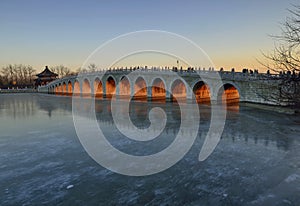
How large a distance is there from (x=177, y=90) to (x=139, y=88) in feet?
29.0

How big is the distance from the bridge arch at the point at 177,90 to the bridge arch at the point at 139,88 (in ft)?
20.2

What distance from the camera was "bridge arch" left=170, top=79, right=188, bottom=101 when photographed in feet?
108

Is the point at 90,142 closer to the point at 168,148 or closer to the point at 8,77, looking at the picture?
the point at 168,148

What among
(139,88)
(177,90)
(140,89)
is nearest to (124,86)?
(140,89)

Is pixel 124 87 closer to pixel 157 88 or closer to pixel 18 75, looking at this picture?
pixel 157 88

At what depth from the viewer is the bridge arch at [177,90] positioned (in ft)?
108

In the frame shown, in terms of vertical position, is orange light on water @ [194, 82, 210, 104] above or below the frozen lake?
above

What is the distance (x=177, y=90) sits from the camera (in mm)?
35281

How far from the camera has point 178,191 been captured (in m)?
5.71

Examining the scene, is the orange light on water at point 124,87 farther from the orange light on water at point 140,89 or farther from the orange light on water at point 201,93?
the orange light on water at point 201,93

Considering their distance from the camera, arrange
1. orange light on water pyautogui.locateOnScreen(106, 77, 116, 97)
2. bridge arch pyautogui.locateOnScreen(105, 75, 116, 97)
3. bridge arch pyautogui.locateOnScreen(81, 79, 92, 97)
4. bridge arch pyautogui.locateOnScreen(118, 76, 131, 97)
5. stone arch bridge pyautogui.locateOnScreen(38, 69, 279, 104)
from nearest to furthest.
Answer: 1. stone arch bridge pyautogui.locateOnScreen(38, 69, 279, 104)
2. bridge arch pyautogui.locateOnScreen(118, 76, 131, 97)
3. bridge arch pyautogui.locateOnScreen(105, 75, 116, 97)
4. orange light on water pyautogui.locateOnScreen(106, 77, 116, 97)
5. bridge arch pyautogui.locateOnScreen(81, 79, 92, 97)

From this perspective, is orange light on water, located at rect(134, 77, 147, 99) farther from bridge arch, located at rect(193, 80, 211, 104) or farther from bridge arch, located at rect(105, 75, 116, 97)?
bridge arch, located at rect(193, 80, 211, 104)

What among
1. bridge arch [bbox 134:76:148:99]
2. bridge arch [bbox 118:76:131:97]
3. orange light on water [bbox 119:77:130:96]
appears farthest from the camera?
orange light on water [bbox 119:77:130:96]

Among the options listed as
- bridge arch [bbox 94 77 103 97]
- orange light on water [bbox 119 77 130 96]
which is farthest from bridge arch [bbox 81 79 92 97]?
orange light on water [bbox 119 77 130 96]
